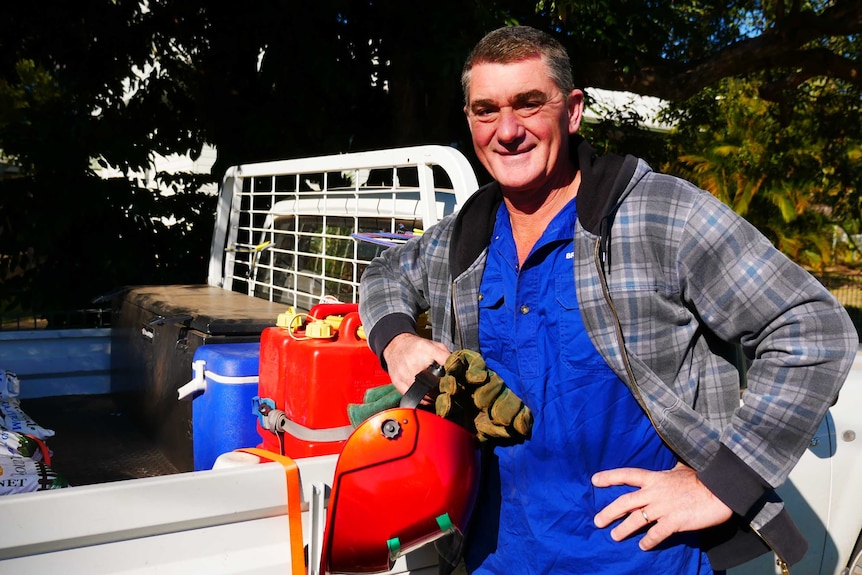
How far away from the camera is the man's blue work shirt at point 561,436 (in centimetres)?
168

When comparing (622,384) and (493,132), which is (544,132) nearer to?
(493,132)

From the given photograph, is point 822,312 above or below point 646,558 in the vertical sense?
above

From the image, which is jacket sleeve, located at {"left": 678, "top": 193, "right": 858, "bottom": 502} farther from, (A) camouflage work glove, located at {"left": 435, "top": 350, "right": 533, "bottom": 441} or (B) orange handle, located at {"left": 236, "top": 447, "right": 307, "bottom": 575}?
(B) orange handle, located at {"left": 236, "top": 447, "right": 307, "bottom": 575}

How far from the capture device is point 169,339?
10.2 feet

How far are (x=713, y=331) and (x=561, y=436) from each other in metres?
0.36

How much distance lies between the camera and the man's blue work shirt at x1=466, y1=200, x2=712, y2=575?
1682 mm

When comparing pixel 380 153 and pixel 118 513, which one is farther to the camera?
pixel 380 153

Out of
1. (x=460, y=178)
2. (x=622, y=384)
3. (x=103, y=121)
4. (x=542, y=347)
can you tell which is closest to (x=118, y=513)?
(x=542, y=347)

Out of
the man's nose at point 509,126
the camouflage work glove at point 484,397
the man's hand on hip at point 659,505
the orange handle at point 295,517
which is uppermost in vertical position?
the man's nose at point 509,126

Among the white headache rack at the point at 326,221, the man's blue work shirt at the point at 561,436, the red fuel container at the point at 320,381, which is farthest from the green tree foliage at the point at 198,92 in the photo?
the man's blue work shirt at the point at 561,436

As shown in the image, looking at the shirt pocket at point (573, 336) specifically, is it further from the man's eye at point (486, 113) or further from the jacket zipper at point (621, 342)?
the man's eye at point (486, 113)

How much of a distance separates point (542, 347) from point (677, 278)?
0.30 m

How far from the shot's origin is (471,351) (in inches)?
69.3

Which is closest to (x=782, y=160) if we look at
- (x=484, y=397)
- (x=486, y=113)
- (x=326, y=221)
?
(x=326, y=221)
